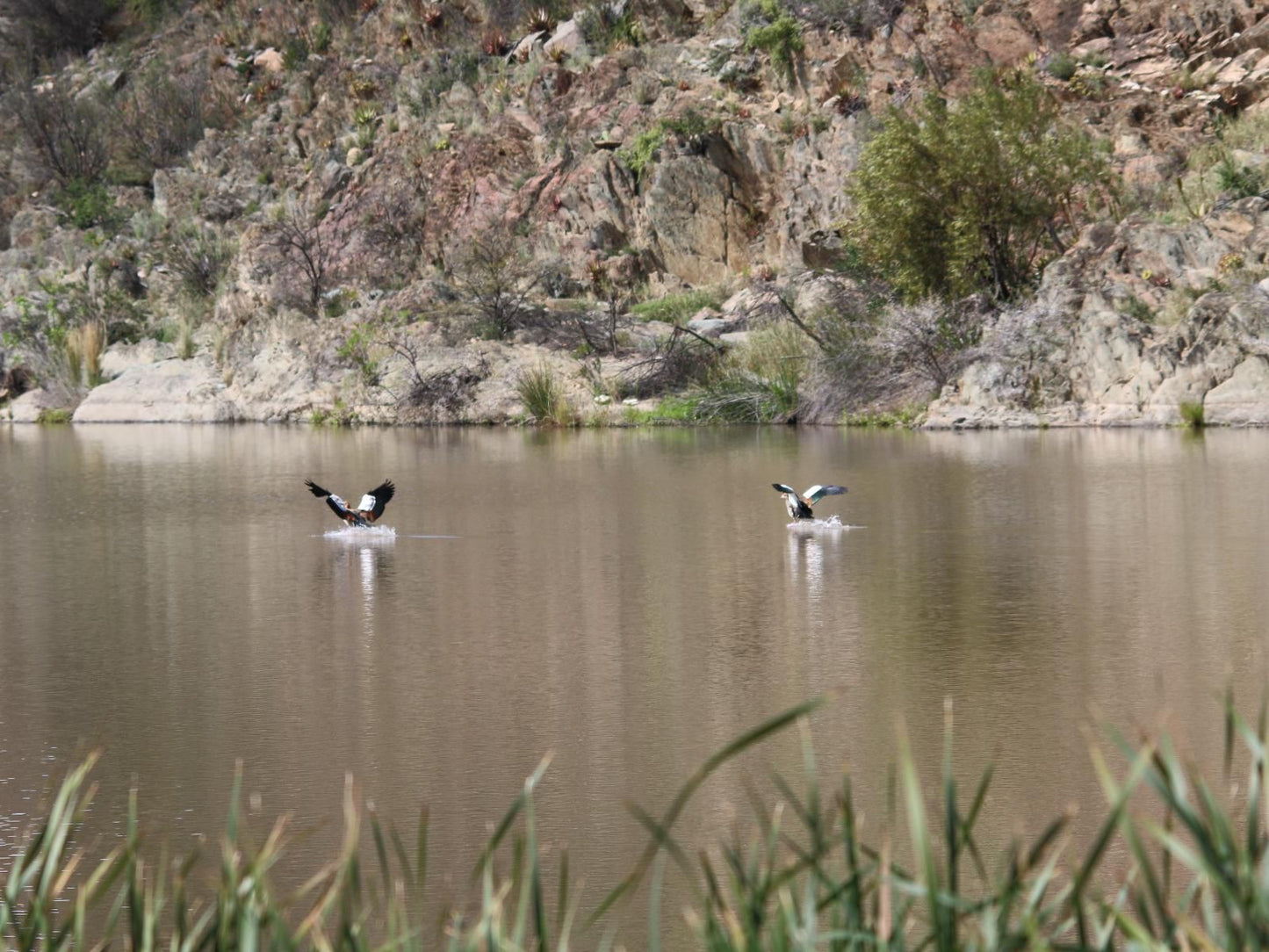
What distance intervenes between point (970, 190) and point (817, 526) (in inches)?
633

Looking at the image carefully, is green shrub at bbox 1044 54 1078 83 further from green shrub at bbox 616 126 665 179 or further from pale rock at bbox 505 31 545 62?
pale rock at bbox 505 31 545 62

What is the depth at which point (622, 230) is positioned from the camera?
36.8 meters

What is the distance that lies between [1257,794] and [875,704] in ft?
14.4

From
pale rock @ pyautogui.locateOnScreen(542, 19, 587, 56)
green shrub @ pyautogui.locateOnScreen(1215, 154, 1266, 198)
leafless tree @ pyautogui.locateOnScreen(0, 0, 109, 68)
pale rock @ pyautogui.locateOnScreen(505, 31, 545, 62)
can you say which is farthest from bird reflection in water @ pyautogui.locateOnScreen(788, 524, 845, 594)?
leafless tree @ pyautogui.locateOnScreen(0, 0, 109, 68)

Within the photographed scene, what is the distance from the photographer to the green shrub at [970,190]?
2806 centimetres

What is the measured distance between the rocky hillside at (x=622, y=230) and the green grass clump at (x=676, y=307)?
0.08 meters

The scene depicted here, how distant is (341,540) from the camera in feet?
44.6

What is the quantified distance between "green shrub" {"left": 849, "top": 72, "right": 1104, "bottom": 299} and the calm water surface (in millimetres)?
10840

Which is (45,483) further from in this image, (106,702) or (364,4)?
(364,4)

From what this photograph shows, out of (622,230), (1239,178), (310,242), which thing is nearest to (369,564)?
(1239,178)

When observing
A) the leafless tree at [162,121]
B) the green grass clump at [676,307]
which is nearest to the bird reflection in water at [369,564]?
the green grass clump at [676,307]

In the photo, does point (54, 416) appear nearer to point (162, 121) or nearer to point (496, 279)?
point (496, 279)

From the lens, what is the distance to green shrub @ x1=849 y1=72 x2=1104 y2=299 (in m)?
28.1

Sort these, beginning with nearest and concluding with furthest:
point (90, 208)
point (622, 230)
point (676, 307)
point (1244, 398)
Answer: point (1244, 398)
point (676, 307)
point (622, 230)
point (90, 208)
